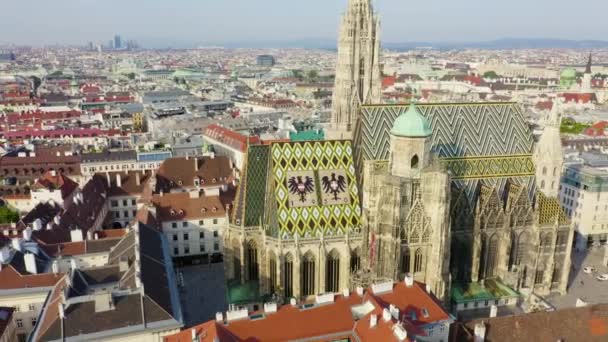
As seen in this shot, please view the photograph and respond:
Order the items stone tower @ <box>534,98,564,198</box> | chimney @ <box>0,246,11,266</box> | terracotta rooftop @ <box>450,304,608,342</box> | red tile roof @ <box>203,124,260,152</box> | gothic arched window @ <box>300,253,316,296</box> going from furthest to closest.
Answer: red tile roof @ <box>203,124,260,152</box>
stone tower @ <box>534,98,564,198</box>
gothic arched window @ <box>300,253,316,296</box>
chimney @ <box>0,246,11,266</box>
terracotta rooftop @ <box>450,304,608,342</box>

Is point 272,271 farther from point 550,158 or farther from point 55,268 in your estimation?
point 550,158

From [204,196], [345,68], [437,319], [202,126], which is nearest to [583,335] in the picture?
[437,319]

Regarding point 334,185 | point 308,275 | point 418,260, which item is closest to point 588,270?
point 418,260

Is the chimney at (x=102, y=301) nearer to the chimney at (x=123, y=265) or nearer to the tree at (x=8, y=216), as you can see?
the chimney at (x=123, y=265)

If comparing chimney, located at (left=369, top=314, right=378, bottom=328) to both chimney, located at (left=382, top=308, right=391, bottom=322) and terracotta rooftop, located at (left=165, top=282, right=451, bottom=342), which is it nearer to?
terracotta rooftop, located at (left=165, top=282, right=451, bottom=342)

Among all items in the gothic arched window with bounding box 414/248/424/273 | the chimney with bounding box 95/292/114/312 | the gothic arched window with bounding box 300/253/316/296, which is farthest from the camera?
the gothic arched window with bounding box 300/253/316/296

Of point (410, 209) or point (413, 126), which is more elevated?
point (413, 126)

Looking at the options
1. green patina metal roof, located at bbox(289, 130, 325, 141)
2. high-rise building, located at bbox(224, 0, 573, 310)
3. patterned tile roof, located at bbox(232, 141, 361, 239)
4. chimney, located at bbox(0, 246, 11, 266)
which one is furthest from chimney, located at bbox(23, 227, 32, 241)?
green patina metal roof, located at bbox(289, 130, 325, 141)

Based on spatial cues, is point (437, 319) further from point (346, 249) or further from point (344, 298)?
point (346, 249)
